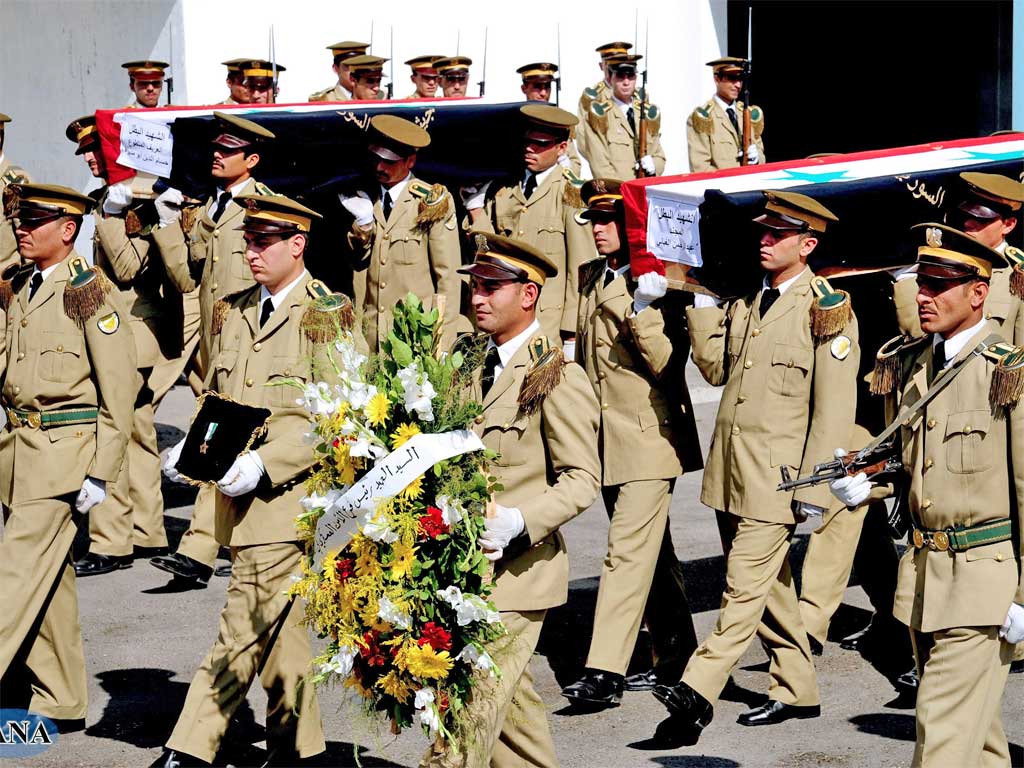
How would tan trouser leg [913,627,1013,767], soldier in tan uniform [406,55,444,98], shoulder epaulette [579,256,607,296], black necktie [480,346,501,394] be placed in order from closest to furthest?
tan trouser leg [913,627,1013,767]
black necktie [480,346,501,394]
shoulder epaulette [579,256,607,296]
soldier in tan uniform [406,55,444,98]

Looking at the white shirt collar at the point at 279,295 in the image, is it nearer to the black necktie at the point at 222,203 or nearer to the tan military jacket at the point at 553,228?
the black necktie at the point at 222,203

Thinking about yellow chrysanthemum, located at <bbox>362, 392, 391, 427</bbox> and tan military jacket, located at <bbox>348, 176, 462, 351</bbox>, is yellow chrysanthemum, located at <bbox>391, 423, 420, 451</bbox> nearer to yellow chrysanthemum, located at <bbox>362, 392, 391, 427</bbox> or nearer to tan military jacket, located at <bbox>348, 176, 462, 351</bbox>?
yellow chrysanthemum, located at <bbox>362, 392, 391, 427</bbox>

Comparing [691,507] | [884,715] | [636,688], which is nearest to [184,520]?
[691,507]

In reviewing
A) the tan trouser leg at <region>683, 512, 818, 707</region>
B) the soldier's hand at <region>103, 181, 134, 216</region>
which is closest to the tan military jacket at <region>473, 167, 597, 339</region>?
the soldier's hand at <region>103, 181, 134, 216</region>

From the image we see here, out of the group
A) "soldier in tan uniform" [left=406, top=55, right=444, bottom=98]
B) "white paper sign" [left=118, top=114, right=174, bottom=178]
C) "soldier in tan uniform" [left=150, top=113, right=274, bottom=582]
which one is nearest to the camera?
"soldier in tan uniform" [left=150, top=113, right=274, bottom=582]

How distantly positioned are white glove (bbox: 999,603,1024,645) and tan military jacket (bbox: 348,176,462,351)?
4.28 metres

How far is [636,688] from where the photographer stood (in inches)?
309

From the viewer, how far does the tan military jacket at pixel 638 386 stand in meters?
7.78

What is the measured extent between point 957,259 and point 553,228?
4.44 m

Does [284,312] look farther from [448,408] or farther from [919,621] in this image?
[919,621]

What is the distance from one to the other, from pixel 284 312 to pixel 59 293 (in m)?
1.18

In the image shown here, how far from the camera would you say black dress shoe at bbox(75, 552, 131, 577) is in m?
9.58

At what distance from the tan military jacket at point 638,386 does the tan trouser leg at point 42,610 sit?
7.67 ft

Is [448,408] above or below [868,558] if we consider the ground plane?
above
